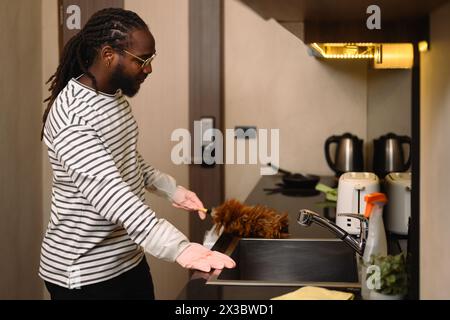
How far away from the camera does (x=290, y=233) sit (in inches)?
59.4

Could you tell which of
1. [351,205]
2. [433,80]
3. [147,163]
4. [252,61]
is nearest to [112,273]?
[147,163]

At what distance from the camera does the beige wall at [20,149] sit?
1419 millimetres

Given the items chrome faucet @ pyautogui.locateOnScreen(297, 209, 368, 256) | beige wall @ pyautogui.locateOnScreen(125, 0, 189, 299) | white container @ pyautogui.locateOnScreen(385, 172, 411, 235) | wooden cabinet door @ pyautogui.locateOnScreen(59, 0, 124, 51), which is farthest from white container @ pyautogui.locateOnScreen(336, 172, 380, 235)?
wooden cabinet door @ pyautogui.locateOnScreen(59, 0, 124, 51)

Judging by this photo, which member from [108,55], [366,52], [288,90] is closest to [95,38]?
[108,55]

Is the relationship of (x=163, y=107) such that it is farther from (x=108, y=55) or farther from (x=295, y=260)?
(x=295, y=260)

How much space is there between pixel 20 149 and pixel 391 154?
93 centimetres

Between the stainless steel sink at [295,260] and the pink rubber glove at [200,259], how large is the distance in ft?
0.96

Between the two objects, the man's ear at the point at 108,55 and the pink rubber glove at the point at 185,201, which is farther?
the pink rubber glove at the point at 185,201

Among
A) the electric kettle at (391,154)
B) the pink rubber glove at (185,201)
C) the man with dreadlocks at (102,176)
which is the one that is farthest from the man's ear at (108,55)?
the electric kettle at (391,154)

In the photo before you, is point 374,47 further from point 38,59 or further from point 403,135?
point 38,59

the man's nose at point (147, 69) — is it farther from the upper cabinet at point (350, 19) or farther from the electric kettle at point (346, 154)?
the electric kettle at point (346, 154)

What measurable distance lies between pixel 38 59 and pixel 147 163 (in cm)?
35

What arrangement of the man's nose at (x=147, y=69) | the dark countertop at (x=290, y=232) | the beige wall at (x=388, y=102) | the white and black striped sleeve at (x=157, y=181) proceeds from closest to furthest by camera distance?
the dark countertop at (x=290, y=232)
the man's nose at (x=147, y=69)
the white and black striped sleeve at (x=157, y=181)
the beige wall at (x=388, y=102)

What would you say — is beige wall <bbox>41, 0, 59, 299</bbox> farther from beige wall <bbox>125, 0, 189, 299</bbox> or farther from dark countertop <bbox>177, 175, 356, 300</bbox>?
dark countertop <bbox>177, 175, 356, 300</bbox>
